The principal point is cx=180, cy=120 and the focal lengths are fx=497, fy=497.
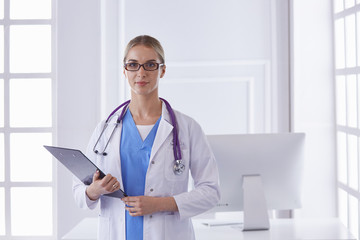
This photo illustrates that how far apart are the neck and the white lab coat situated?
0.12 ft

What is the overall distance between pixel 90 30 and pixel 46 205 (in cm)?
119

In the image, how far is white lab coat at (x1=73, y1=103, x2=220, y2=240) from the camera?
1.78 metres

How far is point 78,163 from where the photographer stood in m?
1.67

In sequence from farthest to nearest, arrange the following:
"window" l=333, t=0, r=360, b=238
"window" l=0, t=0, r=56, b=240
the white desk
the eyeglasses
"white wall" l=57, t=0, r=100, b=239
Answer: "window" l=0, t=0, r=56, b=240 → "white wall" l=57, t=0, r=100, b=239 → "window" l=333, t=0, r=360, b=238 → the white desk → the eyeglasses

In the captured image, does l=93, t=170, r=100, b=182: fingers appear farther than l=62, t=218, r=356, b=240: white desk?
No

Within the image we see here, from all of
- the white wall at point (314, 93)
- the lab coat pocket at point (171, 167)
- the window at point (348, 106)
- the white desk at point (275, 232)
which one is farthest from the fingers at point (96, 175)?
the white wall at point (314, 93)

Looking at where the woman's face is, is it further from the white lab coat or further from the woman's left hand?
the woman's left hand

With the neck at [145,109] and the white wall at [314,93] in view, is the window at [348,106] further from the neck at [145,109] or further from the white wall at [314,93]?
the neck at [145,109]

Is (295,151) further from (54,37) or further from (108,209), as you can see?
(54,37)

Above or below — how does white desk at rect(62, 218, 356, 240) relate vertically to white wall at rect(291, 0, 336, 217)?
below

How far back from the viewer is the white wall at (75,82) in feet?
10.2

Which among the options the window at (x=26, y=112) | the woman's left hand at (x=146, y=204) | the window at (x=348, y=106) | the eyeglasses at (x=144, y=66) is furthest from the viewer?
the window at (x=26, y=112)

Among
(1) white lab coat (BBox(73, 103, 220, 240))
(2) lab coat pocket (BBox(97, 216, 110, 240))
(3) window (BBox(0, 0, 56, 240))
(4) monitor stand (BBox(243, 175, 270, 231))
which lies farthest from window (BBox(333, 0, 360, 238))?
(3) window (BBox(0, 0, 56, 240))

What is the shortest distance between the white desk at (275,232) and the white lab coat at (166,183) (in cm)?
45
